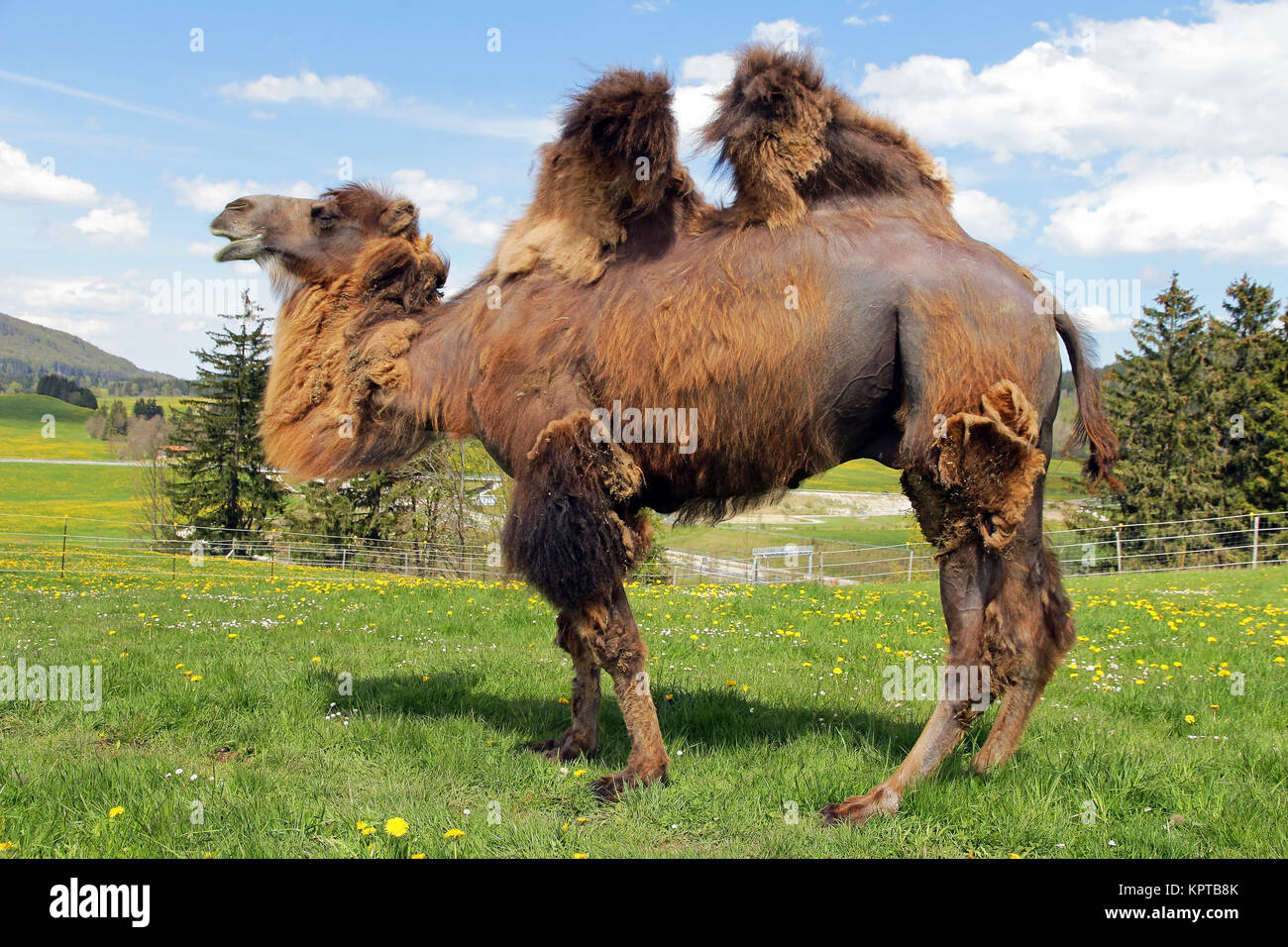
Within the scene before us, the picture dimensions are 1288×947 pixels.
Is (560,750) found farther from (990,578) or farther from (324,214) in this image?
(324,214)

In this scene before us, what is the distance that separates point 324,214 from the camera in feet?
16.6

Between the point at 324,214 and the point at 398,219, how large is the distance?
43cm

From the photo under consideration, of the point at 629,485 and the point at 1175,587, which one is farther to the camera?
the point at 1175,587

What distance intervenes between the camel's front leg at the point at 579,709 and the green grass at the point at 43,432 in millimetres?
78347

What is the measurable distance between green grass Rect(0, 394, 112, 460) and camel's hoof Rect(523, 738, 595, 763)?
78298mm

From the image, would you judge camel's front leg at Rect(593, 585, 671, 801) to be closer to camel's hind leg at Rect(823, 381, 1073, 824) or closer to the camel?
the camel

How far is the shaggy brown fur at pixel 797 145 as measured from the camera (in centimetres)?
396

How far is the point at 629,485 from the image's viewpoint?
4.12 meters

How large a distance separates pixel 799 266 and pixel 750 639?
4.66 metres

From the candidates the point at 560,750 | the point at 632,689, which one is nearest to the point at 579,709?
the point at 560,750

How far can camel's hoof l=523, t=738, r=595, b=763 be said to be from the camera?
450 centimetres

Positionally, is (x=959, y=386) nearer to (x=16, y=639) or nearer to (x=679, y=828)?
(x=679, y=828)

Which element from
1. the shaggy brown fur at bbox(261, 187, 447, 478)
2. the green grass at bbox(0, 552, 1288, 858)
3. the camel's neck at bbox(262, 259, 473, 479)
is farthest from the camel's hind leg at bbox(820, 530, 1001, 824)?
the shaggy brown fur at bbox(261, 187, 447, 478)
